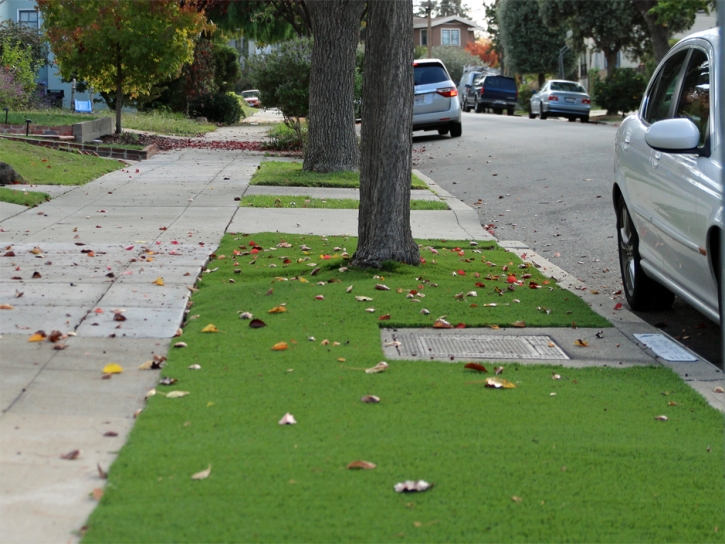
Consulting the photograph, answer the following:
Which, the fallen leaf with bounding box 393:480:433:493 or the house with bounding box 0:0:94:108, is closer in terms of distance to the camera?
the fallen leaf with bounding box 393:480:433:493

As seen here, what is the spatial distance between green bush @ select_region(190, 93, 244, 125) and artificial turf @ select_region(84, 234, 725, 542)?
27.7 metres

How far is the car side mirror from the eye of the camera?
16.4ft

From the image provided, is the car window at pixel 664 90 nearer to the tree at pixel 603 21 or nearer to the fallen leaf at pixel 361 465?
the fallen leaf at pixel 361 465

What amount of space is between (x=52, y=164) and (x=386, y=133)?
8892mm

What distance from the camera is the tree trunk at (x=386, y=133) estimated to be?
7.53 metres

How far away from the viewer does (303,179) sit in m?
14.4

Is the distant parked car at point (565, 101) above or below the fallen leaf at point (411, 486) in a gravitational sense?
above

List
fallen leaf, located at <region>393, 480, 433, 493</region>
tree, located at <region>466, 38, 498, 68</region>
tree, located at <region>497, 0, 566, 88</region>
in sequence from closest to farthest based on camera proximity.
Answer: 1. fallen leaf, located at <region>393, 480, 433, 493</region>
2. tree, located at <region>497, 0, 566, 88</region>
3. tree, located at <region>466, 38, 498, 68</region>

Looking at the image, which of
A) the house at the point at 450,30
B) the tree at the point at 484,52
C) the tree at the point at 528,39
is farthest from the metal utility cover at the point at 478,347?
the house at the point at 450,30

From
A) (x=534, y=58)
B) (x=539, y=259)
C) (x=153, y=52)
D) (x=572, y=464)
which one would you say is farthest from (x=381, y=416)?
(x=534, y=58)

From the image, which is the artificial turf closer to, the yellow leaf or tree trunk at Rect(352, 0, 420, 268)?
the yellow leaf

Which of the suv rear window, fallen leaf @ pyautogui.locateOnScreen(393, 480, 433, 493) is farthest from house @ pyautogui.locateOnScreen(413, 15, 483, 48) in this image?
fallen leaf @ pyautogui.locateOnScreen(393, 480, 433, 493)

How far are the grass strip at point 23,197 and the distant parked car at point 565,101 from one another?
27553mm

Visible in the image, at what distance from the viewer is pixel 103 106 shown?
110 ft
